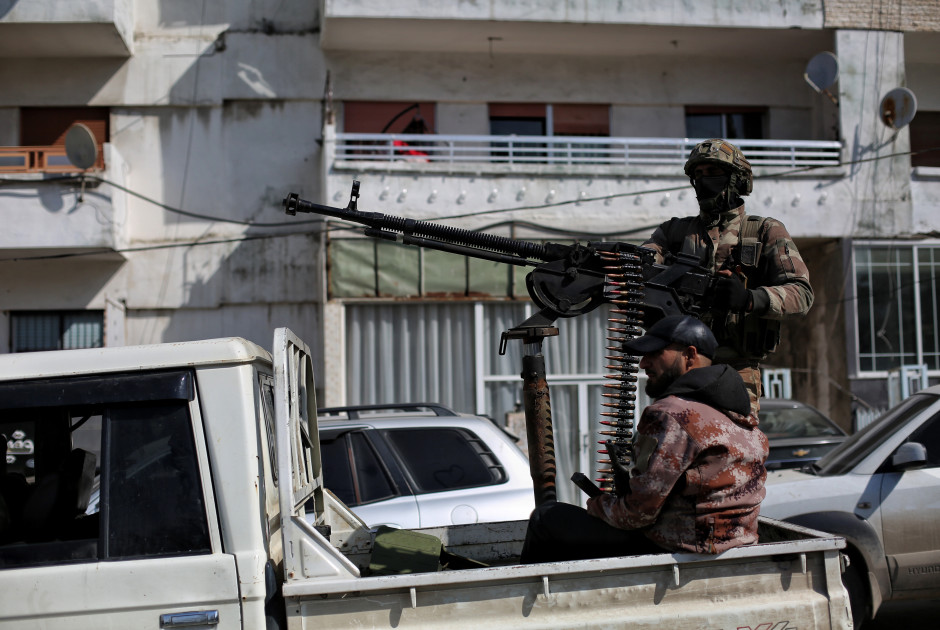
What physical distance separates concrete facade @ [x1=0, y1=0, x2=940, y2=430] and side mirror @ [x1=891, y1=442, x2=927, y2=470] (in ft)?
23.2

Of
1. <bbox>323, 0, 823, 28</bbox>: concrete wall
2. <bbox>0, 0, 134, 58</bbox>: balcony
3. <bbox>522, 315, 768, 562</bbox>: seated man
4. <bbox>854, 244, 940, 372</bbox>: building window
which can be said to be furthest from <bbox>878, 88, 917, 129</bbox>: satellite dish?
<bbox>0, 0, 134, 58</bbox>: balcony

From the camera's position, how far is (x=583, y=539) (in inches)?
122

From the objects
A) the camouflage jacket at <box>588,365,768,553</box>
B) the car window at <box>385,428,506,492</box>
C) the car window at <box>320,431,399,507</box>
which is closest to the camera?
the camouflage jacket at <box>588,365,768,553</box>

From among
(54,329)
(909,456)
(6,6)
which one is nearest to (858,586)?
(909,456)

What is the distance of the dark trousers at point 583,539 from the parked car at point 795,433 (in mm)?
5492

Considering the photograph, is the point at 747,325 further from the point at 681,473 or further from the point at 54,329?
the point at 54,329

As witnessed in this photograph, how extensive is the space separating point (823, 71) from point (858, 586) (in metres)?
9.84

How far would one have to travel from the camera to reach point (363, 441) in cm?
547

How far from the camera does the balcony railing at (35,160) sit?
1182 cm

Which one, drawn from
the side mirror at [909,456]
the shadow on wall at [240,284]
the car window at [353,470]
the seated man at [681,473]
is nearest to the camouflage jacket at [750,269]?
the seated man at [681,473]

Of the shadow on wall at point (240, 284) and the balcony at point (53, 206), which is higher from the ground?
the balcony at point (53, 206)

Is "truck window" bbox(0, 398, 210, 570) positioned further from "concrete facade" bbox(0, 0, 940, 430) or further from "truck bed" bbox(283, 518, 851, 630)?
"concrete facade" bbox(0, 0, 940, 430)

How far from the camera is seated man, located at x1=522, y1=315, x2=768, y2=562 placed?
9.46ft

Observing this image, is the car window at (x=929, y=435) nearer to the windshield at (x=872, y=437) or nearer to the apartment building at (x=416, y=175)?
the windshield at (x=872, y=437)
